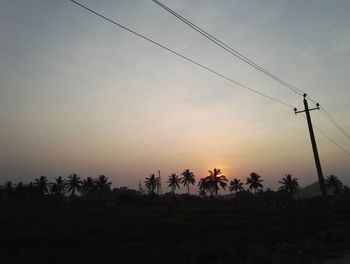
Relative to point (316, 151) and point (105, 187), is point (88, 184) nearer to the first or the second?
point (105, 187)

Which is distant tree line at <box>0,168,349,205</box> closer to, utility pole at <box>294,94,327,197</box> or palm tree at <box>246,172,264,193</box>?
palm tree at <box>246,172,264,193</box>

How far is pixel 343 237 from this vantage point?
24.9 meters

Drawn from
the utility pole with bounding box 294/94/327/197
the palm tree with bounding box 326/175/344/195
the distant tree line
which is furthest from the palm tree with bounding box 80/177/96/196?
the utility pole with bounding box 294/94/327/197

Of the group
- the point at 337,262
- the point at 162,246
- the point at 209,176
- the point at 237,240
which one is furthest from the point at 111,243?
the point at 209,176

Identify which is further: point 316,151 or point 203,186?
point 203,186

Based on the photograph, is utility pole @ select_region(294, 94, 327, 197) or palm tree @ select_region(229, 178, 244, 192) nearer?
utility pole @ select_region(294, 94, 327, 197)

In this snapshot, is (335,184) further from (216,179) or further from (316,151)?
(316,151)

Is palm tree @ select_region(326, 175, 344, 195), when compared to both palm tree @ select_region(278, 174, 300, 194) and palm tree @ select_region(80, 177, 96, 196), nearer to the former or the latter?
palm tree @ select_region(278, 174, 300, 194)

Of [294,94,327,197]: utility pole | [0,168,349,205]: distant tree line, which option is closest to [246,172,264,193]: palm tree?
[0,168,349,205]: distant tree line

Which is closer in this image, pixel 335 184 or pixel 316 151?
pixel 316 151

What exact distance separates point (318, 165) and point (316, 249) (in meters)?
8.12

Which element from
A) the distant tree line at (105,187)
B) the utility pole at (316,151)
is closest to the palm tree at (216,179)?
the distant tree line at (105,187)

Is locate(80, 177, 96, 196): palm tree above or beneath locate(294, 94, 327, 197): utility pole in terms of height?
above

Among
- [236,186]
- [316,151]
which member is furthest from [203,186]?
[316,151]
